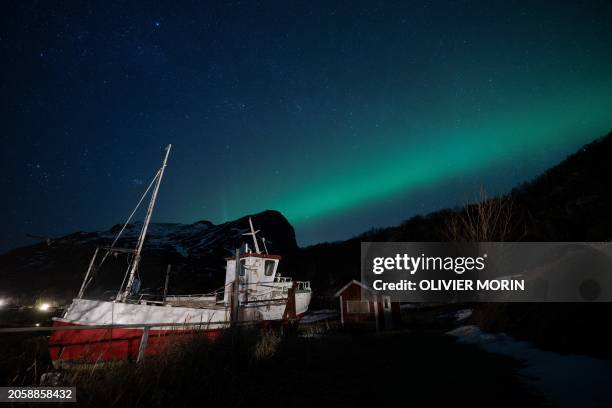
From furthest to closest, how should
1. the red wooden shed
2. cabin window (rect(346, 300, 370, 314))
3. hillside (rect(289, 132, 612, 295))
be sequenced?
cabin window (rect(346, 300, 370, 314)), the red wooden shed, hillside (rect(289, 132, 612, 295))

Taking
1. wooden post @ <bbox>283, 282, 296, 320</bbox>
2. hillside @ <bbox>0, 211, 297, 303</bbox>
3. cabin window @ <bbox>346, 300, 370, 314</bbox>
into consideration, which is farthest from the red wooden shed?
hillside @ <bbox>0, 211, 297, 303</bbox>

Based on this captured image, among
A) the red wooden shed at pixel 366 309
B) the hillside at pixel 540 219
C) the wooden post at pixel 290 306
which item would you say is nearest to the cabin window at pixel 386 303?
the red wooden shed at pixel 366 309

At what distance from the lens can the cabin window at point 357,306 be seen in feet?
70.0

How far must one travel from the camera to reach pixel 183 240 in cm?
9569

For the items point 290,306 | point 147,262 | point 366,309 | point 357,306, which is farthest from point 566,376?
point 147,262

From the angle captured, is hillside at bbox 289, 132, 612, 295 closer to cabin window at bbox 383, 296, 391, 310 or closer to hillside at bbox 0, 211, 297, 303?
cabin window at bbox 383, 296, 391, 310

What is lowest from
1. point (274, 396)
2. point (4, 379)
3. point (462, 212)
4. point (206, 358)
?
point (4, 379)

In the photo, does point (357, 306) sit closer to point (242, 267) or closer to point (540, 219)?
point (242, 267)

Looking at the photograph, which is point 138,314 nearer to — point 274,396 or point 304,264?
point 274,396

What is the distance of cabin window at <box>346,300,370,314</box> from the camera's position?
70.0ft

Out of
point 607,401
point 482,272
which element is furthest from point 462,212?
point 607,401

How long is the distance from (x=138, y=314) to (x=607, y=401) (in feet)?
47.4

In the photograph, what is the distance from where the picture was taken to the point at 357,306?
70.9 feet

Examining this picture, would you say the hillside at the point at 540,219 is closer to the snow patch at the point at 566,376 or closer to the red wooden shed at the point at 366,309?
the snow patch at the point at 566,376
